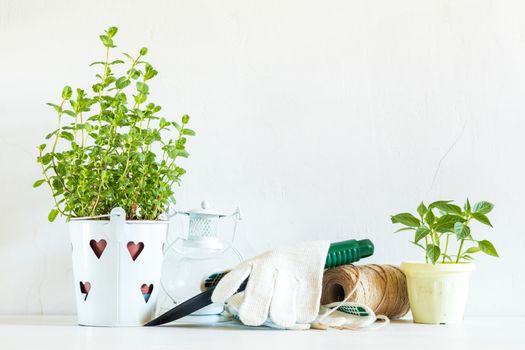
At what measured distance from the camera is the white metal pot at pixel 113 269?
1.23 meters

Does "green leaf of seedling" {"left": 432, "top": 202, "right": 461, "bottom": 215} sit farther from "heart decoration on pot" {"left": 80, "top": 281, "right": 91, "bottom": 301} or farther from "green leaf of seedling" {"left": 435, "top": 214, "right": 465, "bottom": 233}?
"heart decoration on pot" {"left": 80, "top": 281, "right": 91, "bottom": 301}

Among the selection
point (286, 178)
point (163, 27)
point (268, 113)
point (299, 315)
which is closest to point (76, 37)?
point (163, 27)

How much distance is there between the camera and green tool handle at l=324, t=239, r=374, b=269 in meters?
1.32

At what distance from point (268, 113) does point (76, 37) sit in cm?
46

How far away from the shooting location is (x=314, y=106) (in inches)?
62.6

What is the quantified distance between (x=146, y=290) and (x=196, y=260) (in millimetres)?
150

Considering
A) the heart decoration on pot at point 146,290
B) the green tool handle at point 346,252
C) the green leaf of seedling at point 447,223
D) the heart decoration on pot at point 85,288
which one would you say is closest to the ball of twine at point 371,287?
the green tool handle at point 346,252

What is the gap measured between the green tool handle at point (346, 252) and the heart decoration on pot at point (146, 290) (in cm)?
32

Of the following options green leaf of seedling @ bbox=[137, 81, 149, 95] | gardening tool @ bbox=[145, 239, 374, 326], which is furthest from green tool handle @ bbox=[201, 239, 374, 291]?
green leaf of seedling @ bbox=[137, 81, 149, 95]

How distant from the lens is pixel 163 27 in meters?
1.59

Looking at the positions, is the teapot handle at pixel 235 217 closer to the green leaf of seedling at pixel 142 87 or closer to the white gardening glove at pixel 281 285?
the white gardening glove at pixel 281 285

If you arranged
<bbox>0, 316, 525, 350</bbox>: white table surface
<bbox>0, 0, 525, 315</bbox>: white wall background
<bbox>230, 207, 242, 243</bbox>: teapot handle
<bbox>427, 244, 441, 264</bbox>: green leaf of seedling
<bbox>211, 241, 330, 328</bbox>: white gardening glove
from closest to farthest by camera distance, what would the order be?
<bbox>0, 316, 525, 350</bbox>: white table surface < <bbox>211, 241, 330, 328</bbox>: white gardening glove < <bbox>427, 244, 441, 264</bbox>: green leaf of seedling < <bbox>230, 207, 242, 243</bbox>: teapot handle < <bbox>0, 0, 525, 315</bbox>: white wall background

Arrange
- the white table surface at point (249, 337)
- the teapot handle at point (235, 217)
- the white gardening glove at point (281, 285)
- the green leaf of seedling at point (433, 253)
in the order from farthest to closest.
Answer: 1. the teapot handle at point (235, 217)
2. the green leaf of seedling at point (433, 253)
3. the white gardening glove at point (281, 285)
4. the white table surface at point (249, 337)

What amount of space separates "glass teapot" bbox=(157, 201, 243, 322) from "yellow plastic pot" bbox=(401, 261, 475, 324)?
370 millimetres
